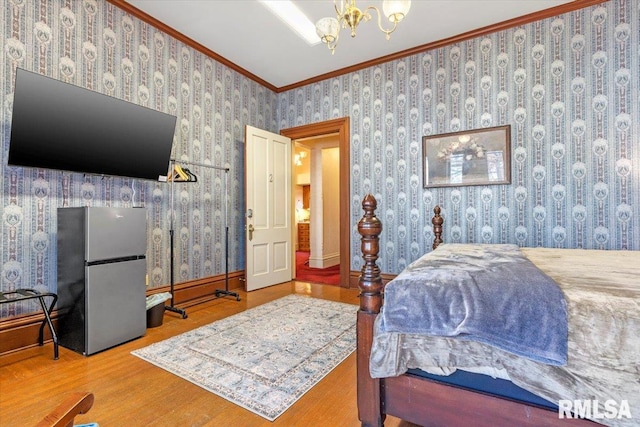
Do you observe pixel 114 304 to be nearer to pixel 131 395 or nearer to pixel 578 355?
pixel 131 395

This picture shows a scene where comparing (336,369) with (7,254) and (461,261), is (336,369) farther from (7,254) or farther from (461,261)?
(7,254)

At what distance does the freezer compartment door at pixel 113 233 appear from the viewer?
223cm

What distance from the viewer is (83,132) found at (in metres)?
2.46

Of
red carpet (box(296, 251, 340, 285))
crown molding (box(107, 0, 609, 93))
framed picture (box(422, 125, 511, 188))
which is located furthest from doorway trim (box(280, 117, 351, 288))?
framed picture (box(422, 125, 511, 188))

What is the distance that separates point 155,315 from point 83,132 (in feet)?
5.39

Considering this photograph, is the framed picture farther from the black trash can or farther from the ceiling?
the black trash can

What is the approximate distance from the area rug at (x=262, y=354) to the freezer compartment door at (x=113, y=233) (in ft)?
2.48

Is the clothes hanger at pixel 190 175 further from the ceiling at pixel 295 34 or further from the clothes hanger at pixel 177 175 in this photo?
the ceiling at pixel 295 34

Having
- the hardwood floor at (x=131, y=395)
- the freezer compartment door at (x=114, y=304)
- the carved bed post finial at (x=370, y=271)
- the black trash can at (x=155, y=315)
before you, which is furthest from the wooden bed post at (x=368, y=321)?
the black trash can at (x=155, y=315)

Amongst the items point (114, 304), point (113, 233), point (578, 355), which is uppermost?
point (113, 233)

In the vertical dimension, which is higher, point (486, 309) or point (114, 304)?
point (486, 309)

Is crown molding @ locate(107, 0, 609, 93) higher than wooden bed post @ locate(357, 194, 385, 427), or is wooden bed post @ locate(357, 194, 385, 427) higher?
crown molding @ locate(107, 0, 609, 93)

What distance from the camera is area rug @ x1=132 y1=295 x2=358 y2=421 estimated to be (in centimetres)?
172

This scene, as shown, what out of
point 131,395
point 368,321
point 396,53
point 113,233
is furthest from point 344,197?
point 131,395
